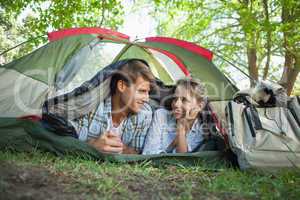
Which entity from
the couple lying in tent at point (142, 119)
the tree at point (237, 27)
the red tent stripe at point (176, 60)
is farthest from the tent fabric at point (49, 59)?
the tree at point (237, 27)

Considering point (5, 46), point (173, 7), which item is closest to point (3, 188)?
point (173, 7)

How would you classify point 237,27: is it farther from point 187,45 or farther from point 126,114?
point 126,114

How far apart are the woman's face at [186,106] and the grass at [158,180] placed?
1.78ft

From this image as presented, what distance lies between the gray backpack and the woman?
341 mm

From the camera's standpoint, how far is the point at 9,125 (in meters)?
2.93

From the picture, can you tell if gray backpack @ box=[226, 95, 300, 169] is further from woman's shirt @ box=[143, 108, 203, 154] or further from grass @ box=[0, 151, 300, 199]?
woman's shirt @ box=[143, 108, 203, 154]

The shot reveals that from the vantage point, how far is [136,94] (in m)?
3.05

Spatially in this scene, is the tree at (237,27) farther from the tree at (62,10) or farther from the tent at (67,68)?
the tent at (67,68)

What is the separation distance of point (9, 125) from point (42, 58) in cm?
81

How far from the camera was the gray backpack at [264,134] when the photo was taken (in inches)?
99.0

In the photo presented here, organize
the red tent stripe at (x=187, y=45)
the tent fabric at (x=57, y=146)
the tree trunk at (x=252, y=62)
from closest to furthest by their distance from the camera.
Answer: the tent fabric at (x=57, y=146) < the red tent stripe at (x=187, y=45) < the tree trunk at (x=252, y=62)

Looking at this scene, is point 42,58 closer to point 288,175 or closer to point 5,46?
point 288,175

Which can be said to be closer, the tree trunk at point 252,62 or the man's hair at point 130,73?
the man's hair at point 130,73

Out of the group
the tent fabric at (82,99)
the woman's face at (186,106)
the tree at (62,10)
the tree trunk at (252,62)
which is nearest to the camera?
the tent fabric at (82,99)
